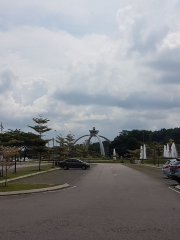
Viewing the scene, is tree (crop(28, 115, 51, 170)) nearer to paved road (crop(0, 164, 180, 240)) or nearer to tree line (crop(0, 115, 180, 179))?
tree line (crop(0, 115, 180, 179))

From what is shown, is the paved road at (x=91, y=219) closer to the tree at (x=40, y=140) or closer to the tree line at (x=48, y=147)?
the tree line at (x=48, y=147)

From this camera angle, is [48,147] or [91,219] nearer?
[91,219]

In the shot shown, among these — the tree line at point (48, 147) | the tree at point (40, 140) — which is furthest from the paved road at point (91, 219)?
the tree at point (40, 140)

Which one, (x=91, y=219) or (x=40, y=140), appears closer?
(x=91, y=219)

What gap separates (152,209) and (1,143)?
26131 mm

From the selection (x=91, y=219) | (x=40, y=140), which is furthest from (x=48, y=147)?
(x=91, y=219)

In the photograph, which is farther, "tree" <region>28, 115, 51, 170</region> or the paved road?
"tree" <region>28, 115, 51, 170</region>

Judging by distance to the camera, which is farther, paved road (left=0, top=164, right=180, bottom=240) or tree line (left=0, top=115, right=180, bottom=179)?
tree line (left=0, top=115, right=180, bottom=179)

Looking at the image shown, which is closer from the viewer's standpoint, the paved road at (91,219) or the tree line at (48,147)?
the paved road at (91,219)

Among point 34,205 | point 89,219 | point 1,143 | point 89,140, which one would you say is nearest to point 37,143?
point 1,143

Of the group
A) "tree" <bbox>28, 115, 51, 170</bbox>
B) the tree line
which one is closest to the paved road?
the tree line

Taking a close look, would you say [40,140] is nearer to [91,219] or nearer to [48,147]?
[48,147]

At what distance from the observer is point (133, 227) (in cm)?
833

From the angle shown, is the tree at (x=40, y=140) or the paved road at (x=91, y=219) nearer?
the paved road at (x=91, y=219)
